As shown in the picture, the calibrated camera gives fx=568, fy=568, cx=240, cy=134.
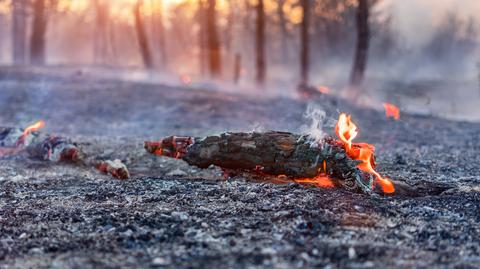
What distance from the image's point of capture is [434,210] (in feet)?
19.0

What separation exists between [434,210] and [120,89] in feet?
49.0

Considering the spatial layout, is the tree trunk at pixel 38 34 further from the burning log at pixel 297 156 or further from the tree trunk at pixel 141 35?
the burning log at pixel 297 156

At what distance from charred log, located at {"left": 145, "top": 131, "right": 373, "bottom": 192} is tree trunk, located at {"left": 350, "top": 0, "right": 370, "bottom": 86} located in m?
14.5

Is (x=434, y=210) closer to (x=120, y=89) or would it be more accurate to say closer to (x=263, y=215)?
(x=263, y=215)

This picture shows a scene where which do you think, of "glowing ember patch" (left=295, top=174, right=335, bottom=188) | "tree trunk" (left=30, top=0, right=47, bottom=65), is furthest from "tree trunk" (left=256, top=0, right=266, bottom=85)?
"glowing ember patch" (left=295, top=174, right=335, bottom=188)

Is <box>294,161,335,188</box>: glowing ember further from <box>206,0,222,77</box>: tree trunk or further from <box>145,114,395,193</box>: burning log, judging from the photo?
<box>206,0,222,77</box>: tree trunk

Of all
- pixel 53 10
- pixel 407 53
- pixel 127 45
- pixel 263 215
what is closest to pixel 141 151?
pixel 263 215

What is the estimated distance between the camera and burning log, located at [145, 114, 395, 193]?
21.7 ft

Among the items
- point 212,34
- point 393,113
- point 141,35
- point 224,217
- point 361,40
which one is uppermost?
point 141,35

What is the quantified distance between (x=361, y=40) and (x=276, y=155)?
15.1 metres

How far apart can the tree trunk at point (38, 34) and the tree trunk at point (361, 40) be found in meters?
15.3

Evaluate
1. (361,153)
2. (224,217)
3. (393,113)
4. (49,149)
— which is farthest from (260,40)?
(224,217)

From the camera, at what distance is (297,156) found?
695 centimetres

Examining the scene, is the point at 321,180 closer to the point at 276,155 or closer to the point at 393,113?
the point at 276,155
